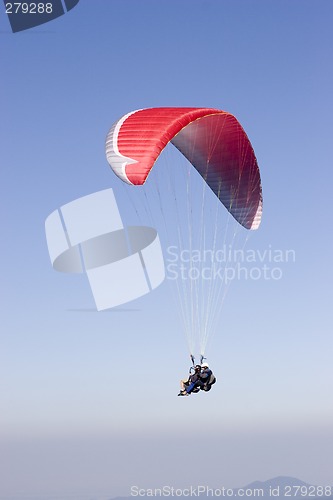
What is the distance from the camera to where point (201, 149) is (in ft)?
83.1

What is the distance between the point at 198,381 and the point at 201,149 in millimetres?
8856

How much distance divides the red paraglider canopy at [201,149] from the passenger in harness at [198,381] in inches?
233

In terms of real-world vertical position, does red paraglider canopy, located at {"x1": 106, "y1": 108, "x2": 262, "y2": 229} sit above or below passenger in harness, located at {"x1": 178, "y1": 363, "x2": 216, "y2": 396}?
above

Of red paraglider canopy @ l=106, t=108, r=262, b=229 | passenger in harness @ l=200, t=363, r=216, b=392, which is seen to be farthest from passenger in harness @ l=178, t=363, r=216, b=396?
red paraglider canopy @ l=106, t=108, r=262, b=229

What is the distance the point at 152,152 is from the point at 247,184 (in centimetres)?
783

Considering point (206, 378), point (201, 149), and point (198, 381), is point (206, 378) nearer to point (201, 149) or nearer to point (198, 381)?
point (198, 381)

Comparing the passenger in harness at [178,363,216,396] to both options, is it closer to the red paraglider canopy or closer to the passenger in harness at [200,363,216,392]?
the passenger in harness at [200,363,216,392]

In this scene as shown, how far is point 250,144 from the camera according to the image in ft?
81.1

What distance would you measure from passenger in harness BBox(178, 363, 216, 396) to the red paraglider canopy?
5910 millimetres

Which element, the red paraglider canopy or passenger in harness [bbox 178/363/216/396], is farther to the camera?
passenger in harness [bbox 178/363/216/396]

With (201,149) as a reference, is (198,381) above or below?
below

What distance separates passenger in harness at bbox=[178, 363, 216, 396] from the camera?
20547 millimetres

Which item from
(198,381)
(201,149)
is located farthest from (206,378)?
(201,149)

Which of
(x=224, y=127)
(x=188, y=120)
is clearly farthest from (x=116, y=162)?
(x=224, y=127)
